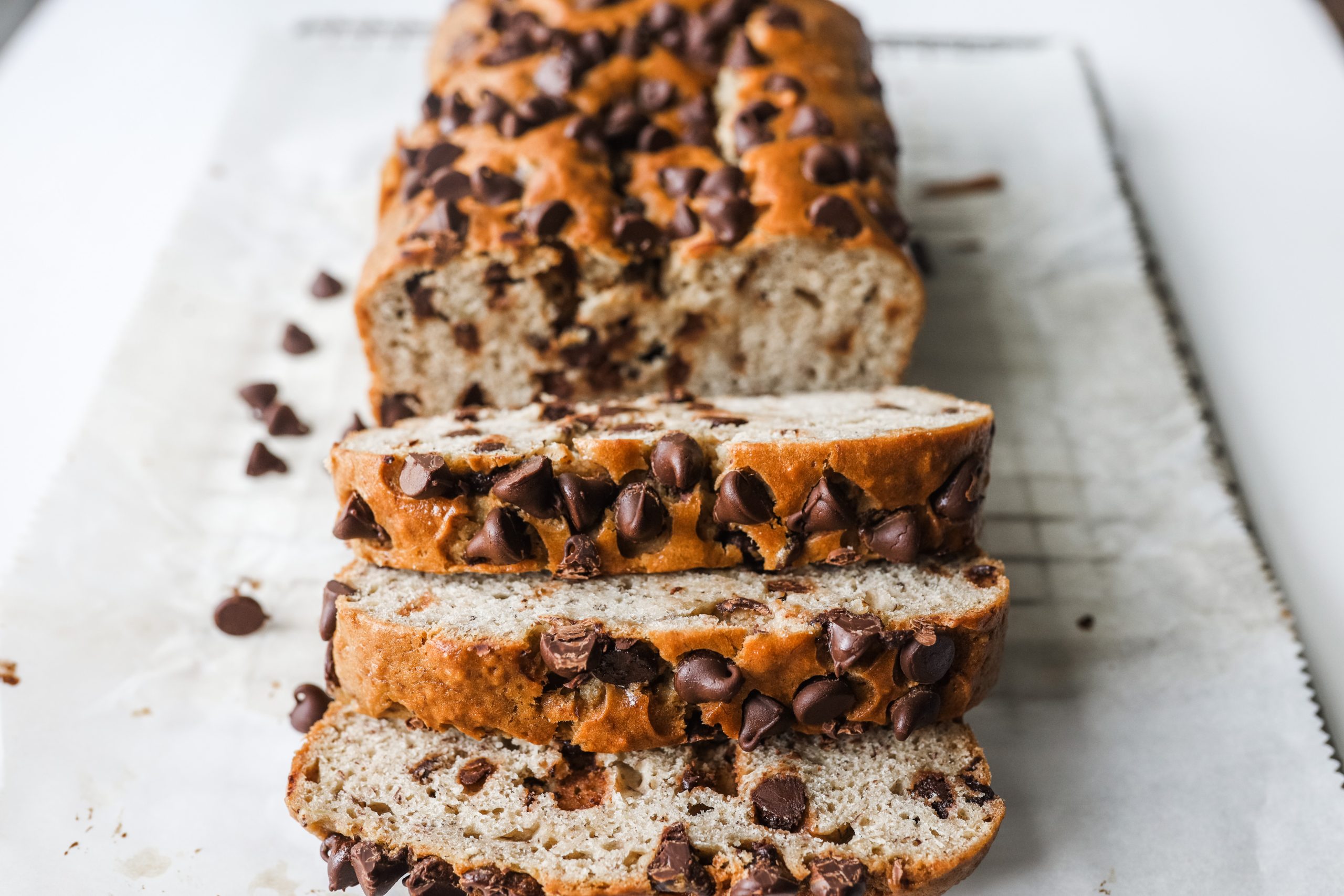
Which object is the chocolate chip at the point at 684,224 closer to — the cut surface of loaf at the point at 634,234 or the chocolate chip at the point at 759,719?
the cut surface of loaf at the point at 634,234

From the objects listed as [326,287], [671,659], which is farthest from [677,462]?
[326,287]

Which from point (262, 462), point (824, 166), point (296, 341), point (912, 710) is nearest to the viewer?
point (912, 710)

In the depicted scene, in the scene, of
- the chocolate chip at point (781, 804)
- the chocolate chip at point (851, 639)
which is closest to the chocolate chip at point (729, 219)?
the chocolate chip at point (851, 639)

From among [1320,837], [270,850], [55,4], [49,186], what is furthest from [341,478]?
[55,4]

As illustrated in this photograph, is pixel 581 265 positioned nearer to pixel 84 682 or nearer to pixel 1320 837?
pixel 84 682

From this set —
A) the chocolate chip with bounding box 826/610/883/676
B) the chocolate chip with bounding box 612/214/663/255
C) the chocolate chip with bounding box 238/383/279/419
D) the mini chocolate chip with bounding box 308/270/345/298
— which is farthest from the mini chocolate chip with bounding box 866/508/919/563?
the mini chocolate chip with bounding box 308/270/345/298

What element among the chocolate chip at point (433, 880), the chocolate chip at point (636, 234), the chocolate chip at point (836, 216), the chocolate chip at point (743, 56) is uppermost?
the chocolate chip at point (743, 56)

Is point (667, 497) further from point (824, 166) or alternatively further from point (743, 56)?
point (743, 56)
